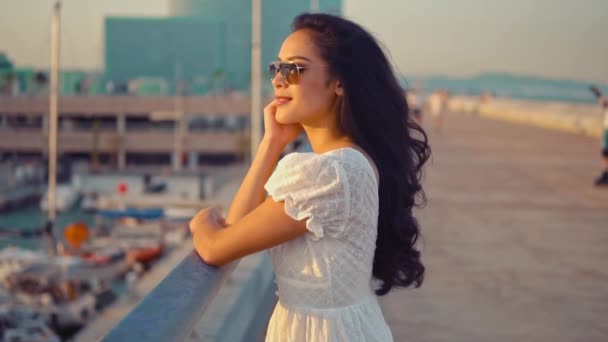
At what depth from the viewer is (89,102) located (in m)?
66.6

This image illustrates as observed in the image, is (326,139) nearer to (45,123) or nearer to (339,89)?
(339,89)

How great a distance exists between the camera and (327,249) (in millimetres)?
1804

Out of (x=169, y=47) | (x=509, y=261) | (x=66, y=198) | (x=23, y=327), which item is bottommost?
(x=66, y=198)

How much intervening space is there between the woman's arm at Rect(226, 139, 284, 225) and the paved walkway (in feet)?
2.66

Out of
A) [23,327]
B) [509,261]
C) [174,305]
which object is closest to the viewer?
[174,305]

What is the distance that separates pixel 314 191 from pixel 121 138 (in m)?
63.3

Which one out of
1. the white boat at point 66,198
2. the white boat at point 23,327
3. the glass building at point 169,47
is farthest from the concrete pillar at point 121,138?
the white boat at point 23,327

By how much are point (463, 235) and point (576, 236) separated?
874mm

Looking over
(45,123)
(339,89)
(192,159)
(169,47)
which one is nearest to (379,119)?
(339,89)

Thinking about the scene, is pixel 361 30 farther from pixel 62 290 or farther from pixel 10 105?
pixel 10 105

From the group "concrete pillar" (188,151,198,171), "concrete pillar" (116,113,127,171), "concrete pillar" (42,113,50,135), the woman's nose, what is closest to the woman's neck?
the woman's nose

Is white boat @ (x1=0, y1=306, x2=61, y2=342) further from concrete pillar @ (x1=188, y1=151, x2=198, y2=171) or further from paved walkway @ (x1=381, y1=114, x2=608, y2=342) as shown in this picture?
concrete pillar @ (x1=188, y1=151, x2=198, y2=171)

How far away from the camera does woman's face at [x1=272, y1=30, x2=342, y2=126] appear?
197 centimetres

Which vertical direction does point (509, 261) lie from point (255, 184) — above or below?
below
